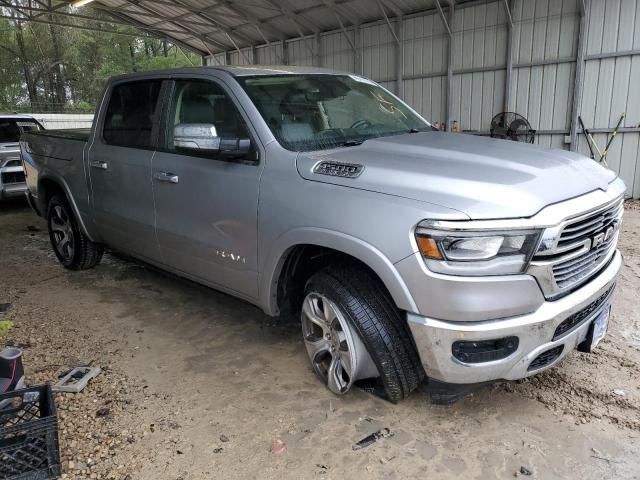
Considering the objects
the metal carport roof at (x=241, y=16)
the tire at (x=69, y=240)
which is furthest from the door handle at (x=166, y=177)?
the metal carport roof at (x=241, y=16)

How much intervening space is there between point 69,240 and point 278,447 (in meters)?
3.82

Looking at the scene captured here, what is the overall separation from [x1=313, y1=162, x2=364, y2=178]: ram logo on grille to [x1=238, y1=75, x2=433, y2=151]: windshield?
303mm

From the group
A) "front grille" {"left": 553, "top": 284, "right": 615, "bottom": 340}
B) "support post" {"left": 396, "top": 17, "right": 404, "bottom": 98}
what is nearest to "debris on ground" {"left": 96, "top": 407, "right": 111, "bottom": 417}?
"front grille" {"left": 553, "top": 284, "right": 615, "bottom": 340}

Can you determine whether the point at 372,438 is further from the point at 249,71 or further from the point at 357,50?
the point at 357,50

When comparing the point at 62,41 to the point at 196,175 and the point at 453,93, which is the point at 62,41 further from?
the point at 196,175

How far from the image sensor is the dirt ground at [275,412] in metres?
2.33

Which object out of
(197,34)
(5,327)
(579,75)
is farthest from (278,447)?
(197,34)

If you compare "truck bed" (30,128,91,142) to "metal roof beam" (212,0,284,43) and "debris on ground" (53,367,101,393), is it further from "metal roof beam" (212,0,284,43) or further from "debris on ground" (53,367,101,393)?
"metal roof beam" (212,0,284,43)

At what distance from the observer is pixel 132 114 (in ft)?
13.3

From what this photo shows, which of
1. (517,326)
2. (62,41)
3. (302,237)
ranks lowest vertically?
(517,326)

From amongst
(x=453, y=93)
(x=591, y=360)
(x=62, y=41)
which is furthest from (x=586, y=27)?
(x=62, y=41)

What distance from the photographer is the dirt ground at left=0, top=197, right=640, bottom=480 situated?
2330mm

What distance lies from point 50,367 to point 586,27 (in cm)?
1068

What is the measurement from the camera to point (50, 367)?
3.31 meters
